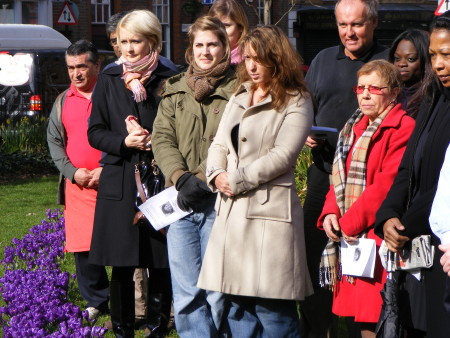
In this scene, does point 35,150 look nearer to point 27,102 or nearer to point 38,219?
point 27,102

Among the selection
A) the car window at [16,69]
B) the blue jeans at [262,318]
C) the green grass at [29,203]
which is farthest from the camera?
the car window at [16,69]

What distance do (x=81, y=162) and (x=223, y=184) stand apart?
96.7 inches

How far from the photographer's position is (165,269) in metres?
6.66

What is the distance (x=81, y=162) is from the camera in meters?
7.46

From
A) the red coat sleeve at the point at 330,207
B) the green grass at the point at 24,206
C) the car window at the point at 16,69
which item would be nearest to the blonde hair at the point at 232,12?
the red coat sleeve at the point at 330,207

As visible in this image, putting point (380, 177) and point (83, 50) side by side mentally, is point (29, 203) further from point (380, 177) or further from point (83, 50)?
point (380, 177)

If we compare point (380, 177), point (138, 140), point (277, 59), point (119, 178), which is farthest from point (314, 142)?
point (119, 178)

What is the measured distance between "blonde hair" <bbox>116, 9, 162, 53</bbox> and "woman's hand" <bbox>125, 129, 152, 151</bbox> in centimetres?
58

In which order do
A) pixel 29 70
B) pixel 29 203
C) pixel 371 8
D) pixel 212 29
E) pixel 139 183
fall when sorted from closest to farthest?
pixel 212 29 → pixel 371 8 → pixel 139 183 → pixel 29 203 → pixel 29 70

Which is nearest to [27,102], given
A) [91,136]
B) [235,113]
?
[91,136]

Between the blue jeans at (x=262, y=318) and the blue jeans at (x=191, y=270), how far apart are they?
30 cm

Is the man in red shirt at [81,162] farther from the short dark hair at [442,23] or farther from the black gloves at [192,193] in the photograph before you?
the short dark hair at [442,23]

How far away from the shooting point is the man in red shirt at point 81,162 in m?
7.44

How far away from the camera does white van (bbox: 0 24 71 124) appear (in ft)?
66.3
